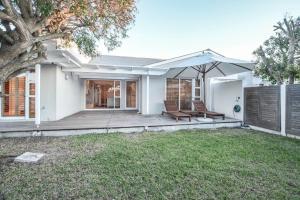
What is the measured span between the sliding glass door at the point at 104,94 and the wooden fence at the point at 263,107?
9.64 meters

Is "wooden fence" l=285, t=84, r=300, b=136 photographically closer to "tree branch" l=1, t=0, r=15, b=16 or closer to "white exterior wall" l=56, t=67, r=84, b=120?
"tree branch" l=1, t=0, r=15, b=16

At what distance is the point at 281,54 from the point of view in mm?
13805

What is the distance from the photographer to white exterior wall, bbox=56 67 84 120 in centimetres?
912

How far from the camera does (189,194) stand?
3.09 meters

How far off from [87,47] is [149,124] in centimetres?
412

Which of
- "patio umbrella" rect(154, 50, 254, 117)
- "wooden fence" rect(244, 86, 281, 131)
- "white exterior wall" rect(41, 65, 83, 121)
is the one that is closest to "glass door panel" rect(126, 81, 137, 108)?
"patio umbrella" rect(154, 50, 254, 117)

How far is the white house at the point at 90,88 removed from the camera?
857 centimetres

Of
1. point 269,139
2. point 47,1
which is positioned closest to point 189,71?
point 269,139

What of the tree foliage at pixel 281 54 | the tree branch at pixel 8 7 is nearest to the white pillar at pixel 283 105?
the tree foliage at pixel 281 54

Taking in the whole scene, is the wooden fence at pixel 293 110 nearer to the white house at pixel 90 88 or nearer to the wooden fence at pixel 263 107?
the wooden fence at pixel 263 107

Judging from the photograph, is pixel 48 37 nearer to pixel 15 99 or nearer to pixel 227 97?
pixel 15 99

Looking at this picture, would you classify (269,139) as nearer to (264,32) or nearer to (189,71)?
(189,71)

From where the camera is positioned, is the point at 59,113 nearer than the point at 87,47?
No

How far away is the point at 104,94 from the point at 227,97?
950 cm
